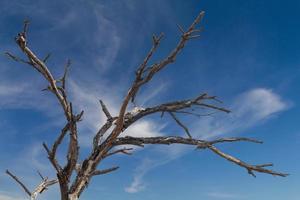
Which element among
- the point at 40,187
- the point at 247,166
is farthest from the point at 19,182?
the point at 247,166

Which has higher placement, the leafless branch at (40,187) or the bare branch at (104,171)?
the leafless branch at (40,187)

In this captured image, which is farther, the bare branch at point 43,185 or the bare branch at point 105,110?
the bare branch at point 43,185

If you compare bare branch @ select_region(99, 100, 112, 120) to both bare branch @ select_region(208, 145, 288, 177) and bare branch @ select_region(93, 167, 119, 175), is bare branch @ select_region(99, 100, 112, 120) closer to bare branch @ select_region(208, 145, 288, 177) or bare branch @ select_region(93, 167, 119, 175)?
bare branch @ select_region(93, 167, 119, 175)

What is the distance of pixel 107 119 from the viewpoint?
833 centimetres

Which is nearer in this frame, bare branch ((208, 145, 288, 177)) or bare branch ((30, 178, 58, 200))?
bare branch ((208, 145, 288, 177))

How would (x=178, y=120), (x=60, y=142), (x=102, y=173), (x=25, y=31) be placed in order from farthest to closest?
(x=178, y=120) → (x=102, y=173) → (x=60, y=142) → (x=25, y=31)

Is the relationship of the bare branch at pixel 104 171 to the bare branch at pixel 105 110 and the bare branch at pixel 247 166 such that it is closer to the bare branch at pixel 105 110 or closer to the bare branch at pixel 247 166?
the bare branch at pixel 105 110

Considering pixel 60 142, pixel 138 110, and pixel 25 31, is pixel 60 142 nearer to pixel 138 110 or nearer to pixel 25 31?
pixel 138 110

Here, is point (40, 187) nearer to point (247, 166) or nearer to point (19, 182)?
point (19, 182)

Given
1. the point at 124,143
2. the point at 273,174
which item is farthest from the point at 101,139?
the point at 273,174

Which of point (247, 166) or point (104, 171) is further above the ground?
point (104, 171)

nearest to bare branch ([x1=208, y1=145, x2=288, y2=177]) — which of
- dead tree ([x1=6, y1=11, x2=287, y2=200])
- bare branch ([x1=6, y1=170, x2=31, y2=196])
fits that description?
dead tree ([x1=6, y1=11, x2=287, y2=200])

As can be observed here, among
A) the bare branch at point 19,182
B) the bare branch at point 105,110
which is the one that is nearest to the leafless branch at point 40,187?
the bare branch at point 19,182

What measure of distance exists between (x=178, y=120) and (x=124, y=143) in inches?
56.3
